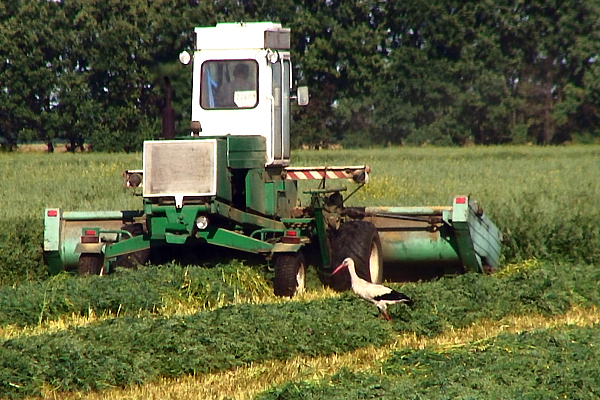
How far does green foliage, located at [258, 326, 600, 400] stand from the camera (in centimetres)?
670

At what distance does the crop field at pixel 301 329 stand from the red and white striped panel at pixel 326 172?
124 cm

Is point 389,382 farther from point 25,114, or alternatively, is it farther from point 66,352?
point 25,114

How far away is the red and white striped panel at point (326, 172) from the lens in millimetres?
12164

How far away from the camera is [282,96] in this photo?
1203 centimetres

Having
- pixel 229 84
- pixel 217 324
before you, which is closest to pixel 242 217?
pixel 229 84

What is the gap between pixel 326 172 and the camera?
1220cm

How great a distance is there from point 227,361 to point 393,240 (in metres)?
4.80

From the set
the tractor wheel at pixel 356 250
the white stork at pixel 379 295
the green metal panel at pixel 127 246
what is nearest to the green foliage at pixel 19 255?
the green metal panel at pixel 127 246

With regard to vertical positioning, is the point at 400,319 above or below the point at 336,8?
below

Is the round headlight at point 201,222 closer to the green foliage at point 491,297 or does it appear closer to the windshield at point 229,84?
the windshield at point 229,84

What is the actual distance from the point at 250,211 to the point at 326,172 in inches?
44.8

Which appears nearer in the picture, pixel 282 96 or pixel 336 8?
pixel 282 96

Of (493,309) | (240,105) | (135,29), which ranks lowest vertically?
(493,309)

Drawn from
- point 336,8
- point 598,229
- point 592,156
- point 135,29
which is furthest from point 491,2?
point 598,229
